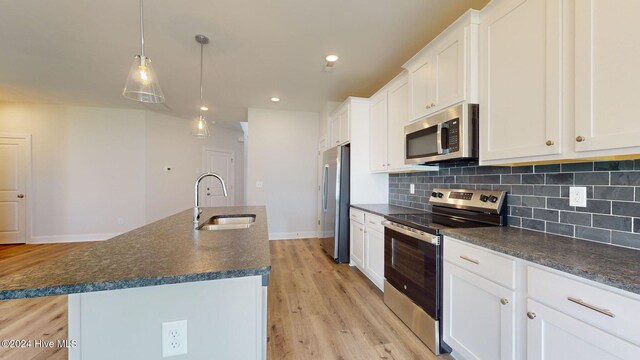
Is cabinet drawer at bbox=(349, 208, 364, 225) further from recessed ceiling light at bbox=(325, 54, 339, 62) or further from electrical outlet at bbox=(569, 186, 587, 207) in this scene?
electrical outlet at bbox=(569, 186, 587, 207)

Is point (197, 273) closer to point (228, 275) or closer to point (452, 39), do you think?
point (228, 275)

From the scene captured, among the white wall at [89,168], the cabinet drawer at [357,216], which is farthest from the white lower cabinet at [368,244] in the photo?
the white wall at [89,168]

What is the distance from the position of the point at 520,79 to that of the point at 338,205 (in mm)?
2454

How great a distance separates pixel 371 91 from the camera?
13.4ft

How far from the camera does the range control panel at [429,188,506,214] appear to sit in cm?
188

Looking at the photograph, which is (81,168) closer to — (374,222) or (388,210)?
(374,222)

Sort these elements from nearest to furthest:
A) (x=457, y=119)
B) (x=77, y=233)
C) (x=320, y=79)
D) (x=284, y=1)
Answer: (x=457, y=119)
(x=284, y=1)
(x=320, y=79)
(x=77, y=233)

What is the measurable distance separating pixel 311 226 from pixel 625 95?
461 centimetres

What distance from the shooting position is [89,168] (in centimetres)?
488

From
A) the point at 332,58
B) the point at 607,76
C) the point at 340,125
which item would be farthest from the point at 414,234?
the point at 340,125

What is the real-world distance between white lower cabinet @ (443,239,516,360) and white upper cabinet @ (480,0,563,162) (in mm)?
754

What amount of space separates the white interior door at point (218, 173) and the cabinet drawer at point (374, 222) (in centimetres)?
431

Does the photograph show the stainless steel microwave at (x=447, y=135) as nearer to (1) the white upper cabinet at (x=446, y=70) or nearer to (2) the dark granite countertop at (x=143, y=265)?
(1) the white upper cabinet at (x=446, y=70)

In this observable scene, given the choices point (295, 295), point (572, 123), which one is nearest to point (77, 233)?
point (295, 295)
